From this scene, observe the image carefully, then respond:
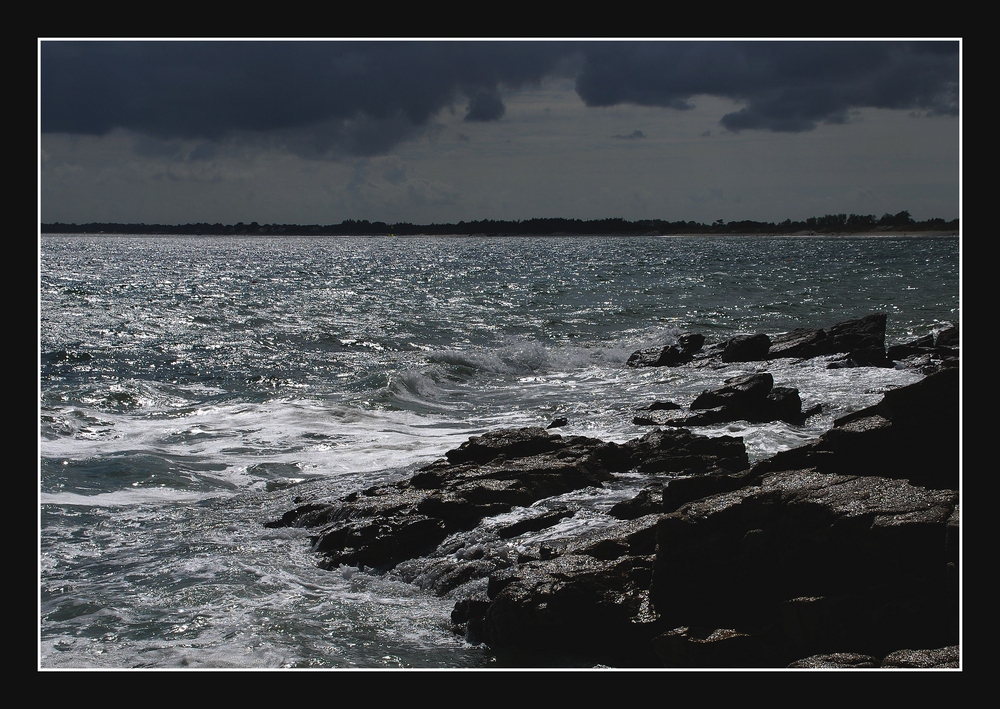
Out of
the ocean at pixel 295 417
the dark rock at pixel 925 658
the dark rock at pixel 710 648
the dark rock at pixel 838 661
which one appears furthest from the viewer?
the ocean at pixel 295 417

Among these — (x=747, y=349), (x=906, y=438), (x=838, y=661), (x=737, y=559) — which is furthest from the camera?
(x=747, y=349)

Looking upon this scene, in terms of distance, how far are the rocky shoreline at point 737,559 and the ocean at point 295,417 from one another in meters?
0.46

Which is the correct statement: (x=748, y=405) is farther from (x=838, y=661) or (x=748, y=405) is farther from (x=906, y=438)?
(x=838, y=661)

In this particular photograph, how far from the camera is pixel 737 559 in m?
5.73

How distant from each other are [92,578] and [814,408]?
11.3 metres

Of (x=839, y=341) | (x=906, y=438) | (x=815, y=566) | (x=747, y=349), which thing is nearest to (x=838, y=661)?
(x=815, y=566)

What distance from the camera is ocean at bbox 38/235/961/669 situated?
6.98 metres

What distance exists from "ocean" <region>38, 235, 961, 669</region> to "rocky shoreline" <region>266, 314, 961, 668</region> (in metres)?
0.46

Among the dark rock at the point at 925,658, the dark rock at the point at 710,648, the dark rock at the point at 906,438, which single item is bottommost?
the dark rock at the point at 710,648

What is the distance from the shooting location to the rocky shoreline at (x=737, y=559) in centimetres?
505

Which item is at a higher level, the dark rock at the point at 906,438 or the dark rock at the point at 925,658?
the dark rock at the point at 906,438

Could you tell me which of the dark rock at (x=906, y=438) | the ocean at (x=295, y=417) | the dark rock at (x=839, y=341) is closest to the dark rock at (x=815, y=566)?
the dark rock at (x=906, y=438)

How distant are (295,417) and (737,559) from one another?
39.1 ft

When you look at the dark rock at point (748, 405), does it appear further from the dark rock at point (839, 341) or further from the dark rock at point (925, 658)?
the dark rock at point (925, 658)
